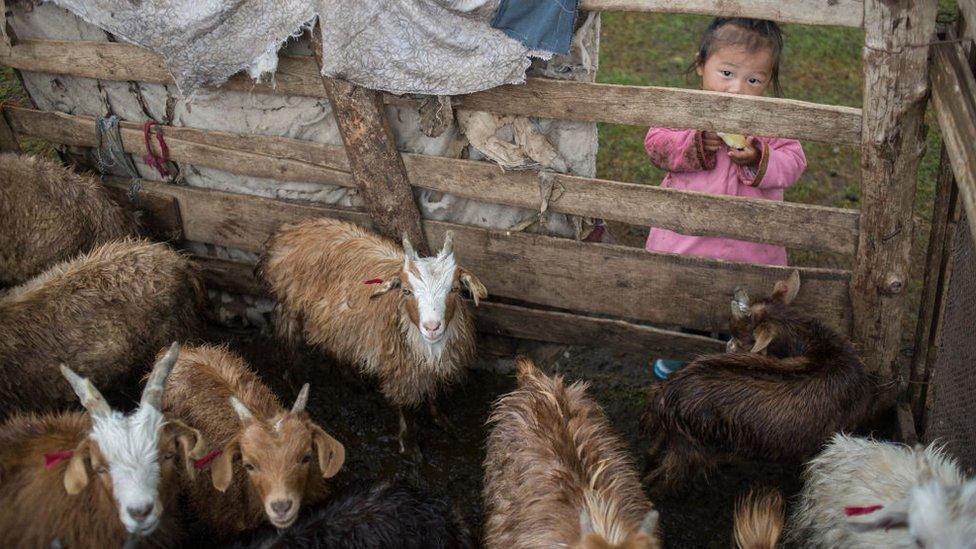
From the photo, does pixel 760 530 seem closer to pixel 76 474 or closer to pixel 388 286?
pixel 388 286

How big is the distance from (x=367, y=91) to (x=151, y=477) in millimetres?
2526

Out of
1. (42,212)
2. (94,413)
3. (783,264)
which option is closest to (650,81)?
(783,264)

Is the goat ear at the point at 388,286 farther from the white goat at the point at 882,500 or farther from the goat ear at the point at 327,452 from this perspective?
the white goat at the point at 882,500

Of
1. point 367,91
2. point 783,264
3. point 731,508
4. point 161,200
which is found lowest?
point 731,508

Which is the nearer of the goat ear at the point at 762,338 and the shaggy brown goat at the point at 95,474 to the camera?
the shaggy brown goat at the point at 95,474

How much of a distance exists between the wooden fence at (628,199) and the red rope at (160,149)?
0.05 metres

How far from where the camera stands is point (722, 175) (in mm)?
5117

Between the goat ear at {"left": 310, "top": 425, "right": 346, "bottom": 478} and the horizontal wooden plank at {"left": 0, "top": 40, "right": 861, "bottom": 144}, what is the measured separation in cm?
213

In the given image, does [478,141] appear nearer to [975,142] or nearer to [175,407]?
[175,407]

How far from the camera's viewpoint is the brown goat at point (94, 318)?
15.7 ft

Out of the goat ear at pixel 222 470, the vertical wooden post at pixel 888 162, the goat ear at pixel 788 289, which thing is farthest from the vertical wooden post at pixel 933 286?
the goat ear at pixel 222 470

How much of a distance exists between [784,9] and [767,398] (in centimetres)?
197

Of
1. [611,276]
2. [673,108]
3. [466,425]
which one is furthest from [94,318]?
[673,108]

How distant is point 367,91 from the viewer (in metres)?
4.96
